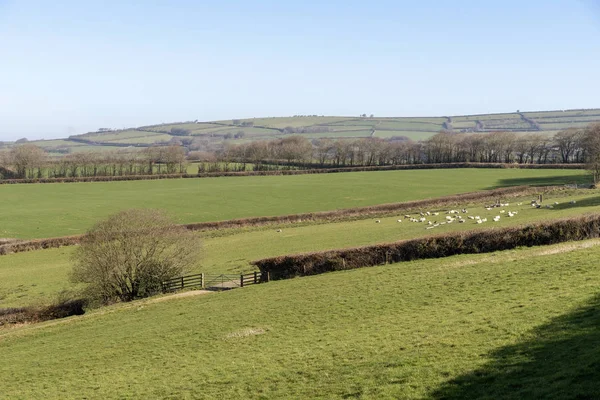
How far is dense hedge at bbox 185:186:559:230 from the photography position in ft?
228

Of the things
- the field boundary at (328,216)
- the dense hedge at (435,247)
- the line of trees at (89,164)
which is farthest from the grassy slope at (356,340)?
the line of trees at (89,164)

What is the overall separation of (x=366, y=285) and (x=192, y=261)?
51.6 feet

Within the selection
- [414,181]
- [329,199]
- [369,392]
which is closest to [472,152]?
[414,181]

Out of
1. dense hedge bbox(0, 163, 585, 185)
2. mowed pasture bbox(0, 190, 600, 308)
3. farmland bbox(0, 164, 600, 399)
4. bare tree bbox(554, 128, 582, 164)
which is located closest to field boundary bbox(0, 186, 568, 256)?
mowed pasture bbox(0, 190, 600, 308)

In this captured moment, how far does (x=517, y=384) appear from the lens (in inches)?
587

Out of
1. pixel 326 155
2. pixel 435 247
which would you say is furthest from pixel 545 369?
pixel 326 155

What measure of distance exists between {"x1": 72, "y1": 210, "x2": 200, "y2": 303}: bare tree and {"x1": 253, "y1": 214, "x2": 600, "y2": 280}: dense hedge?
249 inches

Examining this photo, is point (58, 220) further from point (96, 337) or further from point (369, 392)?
point (369, 392)

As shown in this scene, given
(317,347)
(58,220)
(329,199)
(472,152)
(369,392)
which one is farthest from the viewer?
(472,152)

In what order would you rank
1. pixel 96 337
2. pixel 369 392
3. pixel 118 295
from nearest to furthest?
1. pixel 369 392
2. pixel 96 337
3. pixel 118 295

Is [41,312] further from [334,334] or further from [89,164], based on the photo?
[89,164]

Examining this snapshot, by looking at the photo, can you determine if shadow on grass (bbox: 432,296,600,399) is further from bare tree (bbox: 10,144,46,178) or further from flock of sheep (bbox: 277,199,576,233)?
bare tree (bbox: 10,144,46,178)

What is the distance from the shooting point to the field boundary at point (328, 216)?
61.8m

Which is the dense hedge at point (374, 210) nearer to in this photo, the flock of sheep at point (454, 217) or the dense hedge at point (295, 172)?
the flock of sheep at point (454, 217)
